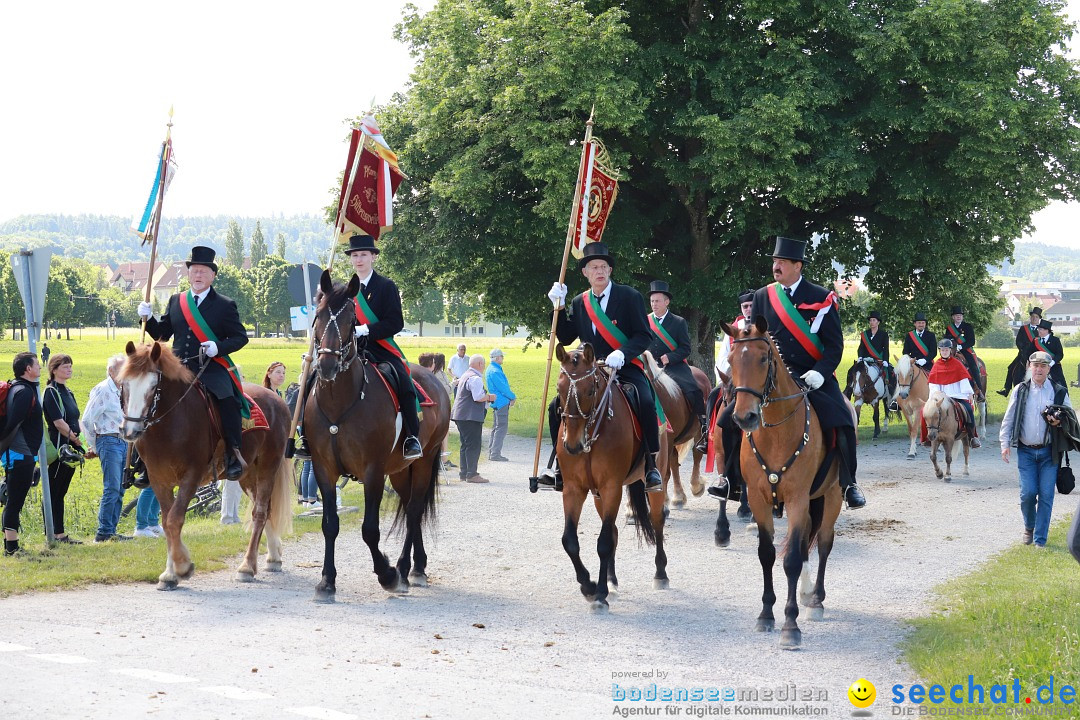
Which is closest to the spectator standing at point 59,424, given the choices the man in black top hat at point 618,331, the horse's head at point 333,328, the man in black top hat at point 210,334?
the man in black top hat at point 210,334

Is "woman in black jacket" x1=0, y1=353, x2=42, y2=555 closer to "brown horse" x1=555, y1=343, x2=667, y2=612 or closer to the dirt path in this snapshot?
the dirt path

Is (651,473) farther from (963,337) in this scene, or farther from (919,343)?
(963,337)

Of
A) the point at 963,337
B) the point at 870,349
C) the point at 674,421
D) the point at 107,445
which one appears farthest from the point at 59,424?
the point at 963,337

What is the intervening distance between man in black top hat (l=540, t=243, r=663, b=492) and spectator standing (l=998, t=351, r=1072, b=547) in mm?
5114

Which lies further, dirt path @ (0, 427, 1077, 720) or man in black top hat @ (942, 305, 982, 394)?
man in black top hat @ (942, 305, 982, 394)

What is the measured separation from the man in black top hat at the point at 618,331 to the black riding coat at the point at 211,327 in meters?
3.41

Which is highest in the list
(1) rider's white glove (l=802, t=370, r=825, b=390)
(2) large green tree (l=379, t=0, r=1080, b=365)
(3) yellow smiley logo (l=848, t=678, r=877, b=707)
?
(2) large green tree (l=379, t=0, r=1080, b=365)

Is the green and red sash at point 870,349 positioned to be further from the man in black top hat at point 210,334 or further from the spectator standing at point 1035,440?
the man in black top hat at point 210,334

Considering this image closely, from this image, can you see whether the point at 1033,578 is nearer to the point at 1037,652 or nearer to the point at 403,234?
the point at 1037,652

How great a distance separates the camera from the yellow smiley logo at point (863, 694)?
22.5ft

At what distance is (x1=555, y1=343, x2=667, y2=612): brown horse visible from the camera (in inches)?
398

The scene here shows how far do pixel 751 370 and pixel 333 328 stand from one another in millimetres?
3927

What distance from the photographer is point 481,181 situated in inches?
989

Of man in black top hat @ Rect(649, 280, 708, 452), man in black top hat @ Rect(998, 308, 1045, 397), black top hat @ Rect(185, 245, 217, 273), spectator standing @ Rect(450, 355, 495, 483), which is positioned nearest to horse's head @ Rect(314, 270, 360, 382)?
black top hat @ Rect(185, 245, 217, 273)
